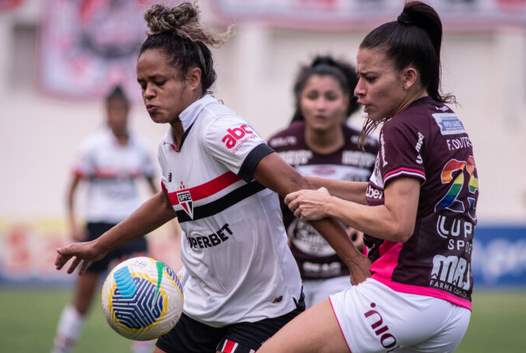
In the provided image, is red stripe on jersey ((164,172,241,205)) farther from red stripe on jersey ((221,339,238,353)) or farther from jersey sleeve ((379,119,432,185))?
jersey sleeve ((379,119,432,185))

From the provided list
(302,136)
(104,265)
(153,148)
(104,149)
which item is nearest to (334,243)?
(302,136)

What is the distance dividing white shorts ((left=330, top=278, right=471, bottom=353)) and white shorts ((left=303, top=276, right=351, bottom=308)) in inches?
84.9

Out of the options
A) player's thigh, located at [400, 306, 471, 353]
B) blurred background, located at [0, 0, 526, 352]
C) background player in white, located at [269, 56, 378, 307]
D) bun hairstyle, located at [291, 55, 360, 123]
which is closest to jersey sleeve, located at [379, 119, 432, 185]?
player's thigh, located at [400, 306, 471, 353]

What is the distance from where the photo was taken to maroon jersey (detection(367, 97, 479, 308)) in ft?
12.3

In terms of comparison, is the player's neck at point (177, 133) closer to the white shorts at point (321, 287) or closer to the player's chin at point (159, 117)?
the player's chin at point (159, 117)

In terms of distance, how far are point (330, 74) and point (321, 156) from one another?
0.55m

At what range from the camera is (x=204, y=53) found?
448 centimetres

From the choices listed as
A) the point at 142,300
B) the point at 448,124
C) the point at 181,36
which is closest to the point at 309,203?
the point at 448,124

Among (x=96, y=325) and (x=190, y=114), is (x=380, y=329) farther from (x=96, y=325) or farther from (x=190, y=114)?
(x=96, y=325)

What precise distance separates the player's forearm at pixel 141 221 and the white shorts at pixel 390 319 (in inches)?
48.5

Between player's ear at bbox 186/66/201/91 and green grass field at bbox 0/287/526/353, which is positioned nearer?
player's ear at bbox 186/66/201/91

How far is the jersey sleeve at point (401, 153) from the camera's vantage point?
3688 mm

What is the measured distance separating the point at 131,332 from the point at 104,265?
4411 millimetres

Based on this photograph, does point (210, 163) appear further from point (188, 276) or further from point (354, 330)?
point (354, 330)
